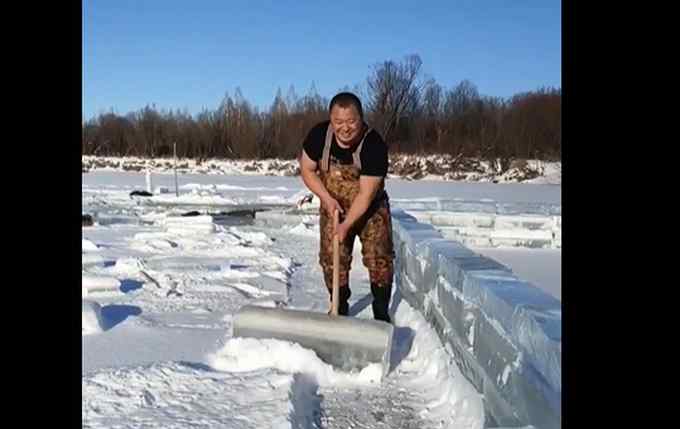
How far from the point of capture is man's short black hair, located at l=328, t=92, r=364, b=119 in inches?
151

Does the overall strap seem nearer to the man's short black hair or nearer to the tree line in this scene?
the man's short black hair

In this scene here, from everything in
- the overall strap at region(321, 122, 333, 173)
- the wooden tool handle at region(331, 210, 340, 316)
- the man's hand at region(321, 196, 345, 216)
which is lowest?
the wooden tool handle at region(331, 210, 340, 316)

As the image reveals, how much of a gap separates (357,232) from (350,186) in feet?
0.95

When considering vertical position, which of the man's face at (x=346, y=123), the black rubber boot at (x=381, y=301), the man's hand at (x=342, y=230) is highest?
the man's face at (x=346, y=123)

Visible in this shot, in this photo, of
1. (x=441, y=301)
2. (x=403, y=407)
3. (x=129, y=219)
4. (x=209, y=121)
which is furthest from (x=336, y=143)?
(x=209, y=121)

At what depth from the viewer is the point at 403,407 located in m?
3.26

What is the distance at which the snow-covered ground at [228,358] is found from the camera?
2971mm

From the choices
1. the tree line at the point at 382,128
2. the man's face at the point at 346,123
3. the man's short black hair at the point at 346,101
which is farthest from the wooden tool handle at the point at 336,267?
the tree line at the point at 382,128

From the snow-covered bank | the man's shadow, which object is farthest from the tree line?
the man's shadow

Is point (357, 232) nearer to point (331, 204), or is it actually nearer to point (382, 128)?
point (331, 204)

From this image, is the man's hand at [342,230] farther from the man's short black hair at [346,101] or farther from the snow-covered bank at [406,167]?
the snow-covered bank at [406,167]
